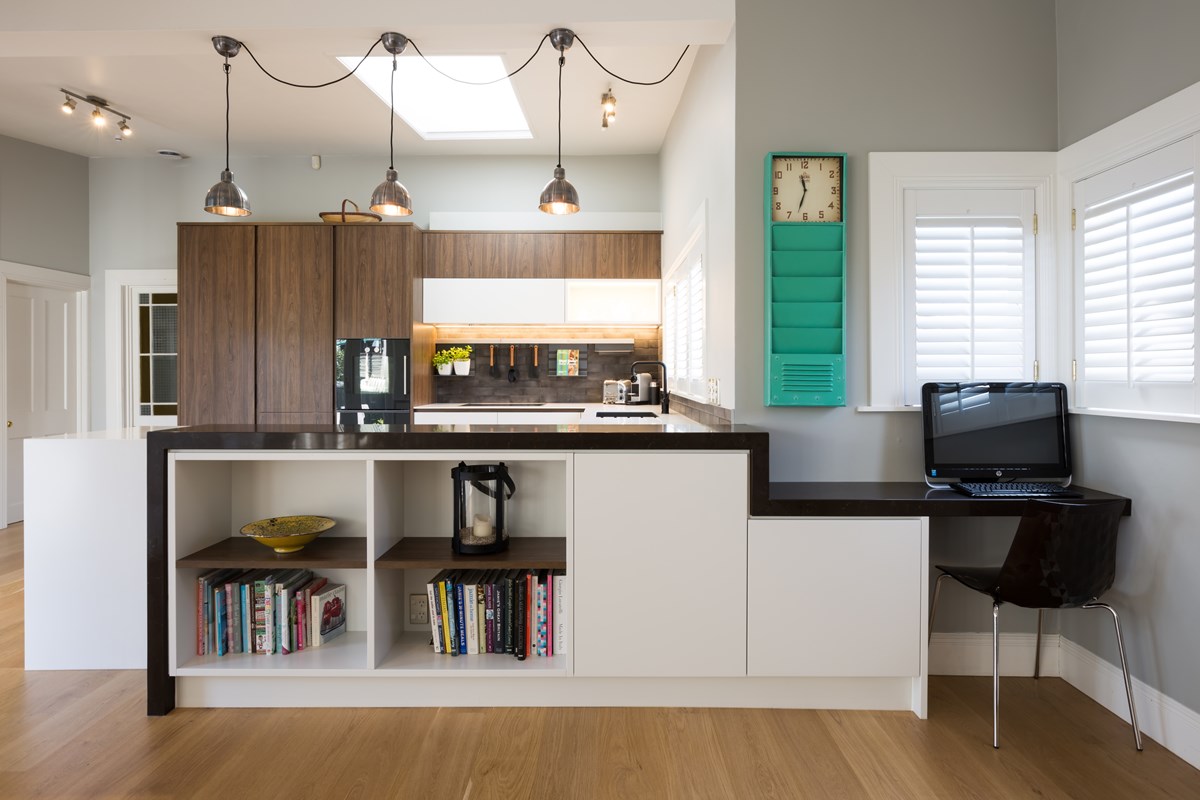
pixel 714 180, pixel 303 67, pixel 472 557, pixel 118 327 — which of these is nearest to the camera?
pixel 472 557

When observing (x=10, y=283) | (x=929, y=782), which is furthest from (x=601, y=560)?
(x=10, y=283)

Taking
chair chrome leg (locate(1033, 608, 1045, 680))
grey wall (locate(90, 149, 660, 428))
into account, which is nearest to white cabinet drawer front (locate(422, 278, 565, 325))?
grey wall (locate(90, 149, 660, 428))

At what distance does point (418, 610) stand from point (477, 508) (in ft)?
1.71

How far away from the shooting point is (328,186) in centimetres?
569

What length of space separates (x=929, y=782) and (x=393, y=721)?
1724 mm

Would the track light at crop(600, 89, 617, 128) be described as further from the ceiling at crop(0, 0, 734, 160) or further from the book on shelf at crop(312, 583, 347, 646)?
the book on shelf at crop(312, 583, 347, 646)

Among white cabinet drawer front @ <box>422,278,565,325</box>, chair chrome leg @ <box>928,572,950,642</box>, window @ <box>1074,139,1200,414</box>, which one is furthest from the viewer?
white cabinet drawer front @ <box>422,278,565,325</box>

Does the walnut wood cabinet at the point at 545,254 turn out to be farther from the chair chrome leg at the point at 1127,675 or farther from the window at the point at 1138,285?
the chair chrome leg at the point at 1127,675

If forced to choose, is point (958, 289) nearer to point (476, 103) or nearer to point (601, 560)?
point (601, 560)

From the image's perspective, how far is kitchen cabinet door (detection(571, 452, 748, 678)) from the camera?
2.47 m

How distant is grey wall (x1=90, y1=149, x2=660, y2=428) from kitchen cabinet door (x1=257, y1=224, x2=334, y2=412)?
60 cm

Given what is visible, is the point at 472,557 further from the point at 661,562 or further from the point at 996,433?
the point at 996,433

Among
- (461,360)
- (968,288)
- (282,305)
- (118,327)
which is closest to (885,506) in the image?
(968,288)

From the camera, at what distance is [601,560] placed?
2480 mm
